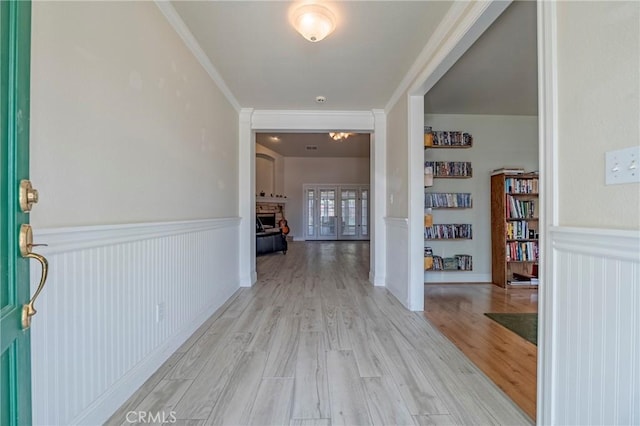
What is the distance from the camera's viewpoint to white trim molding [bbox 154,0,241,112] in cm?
193

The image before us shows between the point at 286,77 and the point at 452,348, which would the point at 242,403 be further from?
the point at 286,77

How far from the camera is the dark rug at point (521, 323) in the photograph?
2.40m

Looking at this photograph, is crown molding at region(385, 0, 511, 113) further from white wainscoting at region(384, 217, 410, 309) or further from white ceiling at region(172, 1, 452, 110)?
white wainscoting at region(384, 217, 410, 309)

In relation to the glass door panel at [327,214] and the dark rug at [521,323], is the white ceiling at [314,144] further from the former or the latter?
the dark rug at [521,323]

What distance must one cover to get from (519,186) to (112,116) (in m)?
4.58

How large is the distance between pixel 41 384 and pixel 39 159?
2.64 feet

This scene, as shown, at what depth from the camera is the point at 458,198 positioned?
4.26 metres

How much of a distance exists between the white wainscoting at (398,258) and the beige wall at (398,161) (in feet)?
0.40

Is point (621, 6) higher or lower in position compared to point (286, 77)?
lower

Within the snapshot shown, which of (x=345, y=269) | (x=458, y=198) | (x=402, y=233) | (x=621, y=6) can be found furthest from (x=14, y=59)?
(x=345, y=269)

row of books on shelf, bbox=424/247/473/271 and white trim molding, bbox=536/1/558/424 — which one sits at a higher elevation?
white trim molding, bbox=536/1/558/424

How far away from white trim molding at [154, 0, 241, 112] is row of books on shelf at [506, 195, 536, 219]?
12.9 feet

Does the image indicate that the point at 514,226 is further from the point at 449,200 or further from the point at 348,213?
the point at 348,213

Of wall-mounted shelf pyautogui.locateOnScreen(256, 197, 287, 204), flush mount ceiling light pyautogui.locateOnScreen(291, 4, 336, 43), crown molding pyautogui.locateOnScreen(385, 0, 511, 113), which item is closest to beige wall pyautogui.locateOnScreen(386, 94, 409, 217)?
crown molding pyautogui.locateOnScreen(385, 0, 511, 113)
